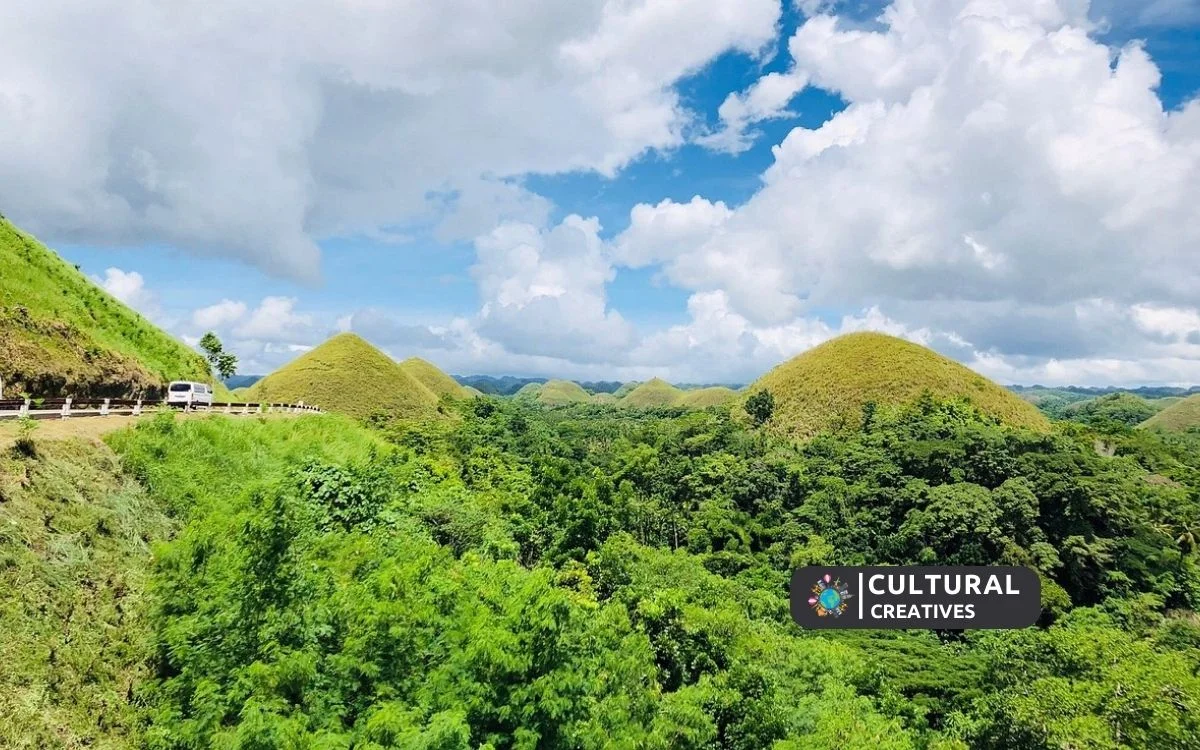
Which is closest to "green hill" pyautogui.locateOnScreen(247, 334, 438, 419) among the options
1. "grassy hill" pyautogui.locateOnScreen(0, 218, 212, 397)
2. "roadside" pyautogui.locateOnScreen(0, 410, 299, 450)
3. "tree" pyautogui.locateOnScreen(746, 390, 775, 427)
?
"tree" pyautogui.locateOnScreen(746, 390, 775, 427)

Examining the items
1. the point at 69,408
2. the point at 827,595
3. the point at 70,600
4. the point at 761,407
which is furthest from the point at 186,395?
the point at 761,407

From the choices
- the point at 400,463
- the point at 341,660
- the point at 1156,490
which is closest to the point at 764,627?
the point at 400,463

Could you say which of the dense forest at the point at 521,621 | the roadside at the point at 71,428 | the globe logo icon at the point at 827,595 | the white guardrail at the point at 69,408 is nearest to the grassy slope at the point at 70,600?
the dense forest at the point at 521,621

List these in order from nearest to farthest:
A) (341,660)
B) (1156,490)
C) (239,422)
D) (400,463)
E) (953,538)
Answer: (341,660), (239,422), (400,463), (953,538), (1156,490)

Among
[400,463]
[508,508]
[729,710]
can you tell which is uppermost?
[400,463]

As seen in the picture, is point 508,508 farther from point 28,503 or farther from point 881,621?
point 28,503

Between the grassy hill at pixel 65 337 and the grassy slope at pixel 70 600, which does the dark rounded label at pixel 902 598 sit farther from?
the grassy hill at pixel 65 337
